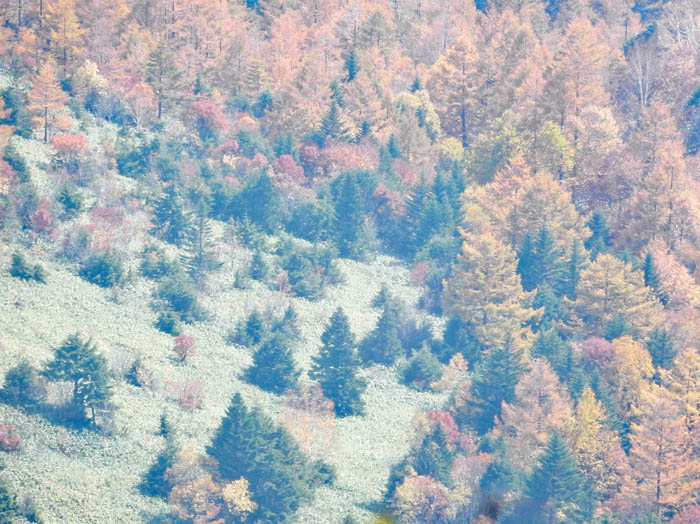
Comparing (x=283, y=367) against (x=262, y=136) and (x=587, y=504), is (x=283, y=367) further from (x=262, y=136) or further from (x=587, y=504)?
(x=262, y=136)

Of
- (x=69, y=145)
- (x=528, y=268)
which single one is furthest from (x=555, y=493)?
(x=69, y=145)

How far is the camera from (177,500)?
69938mm

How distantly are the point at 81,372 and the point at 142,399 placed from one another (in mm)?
4488

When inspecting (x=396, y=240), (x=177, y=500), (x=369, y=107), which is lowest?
(x=177, y=500)

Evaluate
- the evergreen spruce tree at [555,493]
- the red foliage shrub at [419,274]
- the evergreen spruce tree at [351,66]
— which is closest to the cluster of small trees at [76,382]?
the evergreen spruce tree at [555,493]

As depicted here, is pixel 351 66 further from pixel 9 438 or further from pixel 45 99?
pixel 9 438

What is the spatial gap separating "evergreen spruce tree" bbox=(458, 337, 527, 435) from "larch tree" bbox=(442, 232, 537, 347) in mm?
5217

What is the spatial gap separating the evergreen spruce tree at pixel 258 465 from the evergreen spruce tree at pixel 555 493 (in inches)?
399

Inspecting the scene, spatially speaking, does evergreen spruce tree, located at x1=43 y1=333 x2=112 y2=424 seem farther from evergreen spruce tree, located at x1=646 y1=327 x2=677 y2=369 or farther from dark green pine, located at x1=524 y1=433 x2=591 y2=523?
evergreen spruce tree, located at x1=646 y1=327 x2=677 y2=369

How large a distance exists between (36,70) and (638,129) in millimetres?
40934

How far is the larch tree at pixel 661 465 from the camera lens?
73.1 meters

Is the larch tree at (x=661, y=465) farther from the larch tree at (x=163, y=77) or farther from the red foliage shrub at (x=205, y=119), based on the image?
the larch tree at (x=163, y=77)

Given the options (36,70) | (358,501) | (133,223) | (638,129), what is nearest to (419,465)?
(358,501)

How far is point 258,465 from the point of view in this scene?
72312 mm
